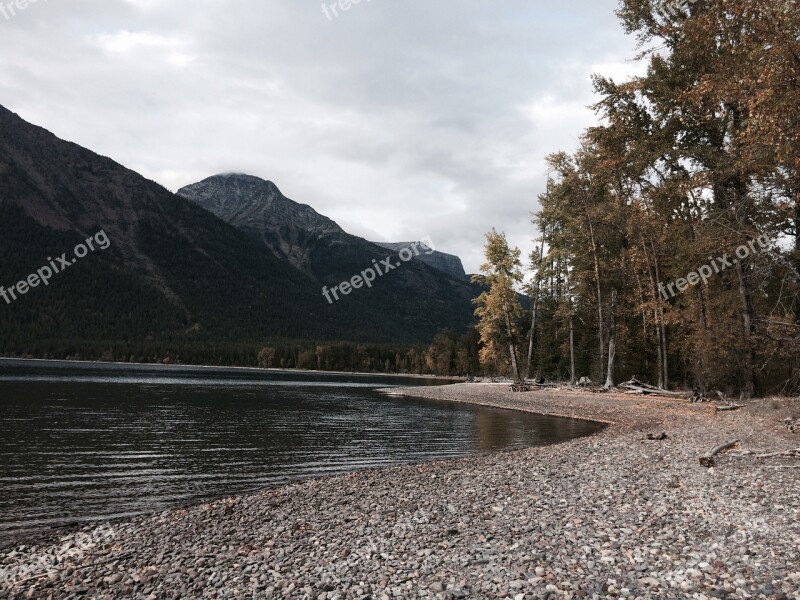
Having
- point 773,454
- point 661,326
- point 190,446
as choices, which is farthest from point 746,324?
point 190,446

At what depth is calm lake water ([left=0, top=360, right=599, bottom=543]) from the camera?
43.3 ft

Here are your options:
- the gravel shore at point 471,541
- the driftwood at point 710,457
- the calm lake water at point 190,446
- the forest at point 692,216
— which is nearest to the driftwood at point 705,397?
the forest at point 692,216

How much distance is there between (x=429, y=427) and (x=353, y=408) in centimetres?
1333

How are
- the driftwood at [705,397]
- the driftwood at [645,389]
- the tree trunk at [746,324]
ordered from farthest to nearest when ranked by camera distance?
the driftwood at [645,389] → the driftwood at [705,397] → the tree trunk at [746,324]

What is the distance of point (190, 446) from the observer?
2153 centimetres

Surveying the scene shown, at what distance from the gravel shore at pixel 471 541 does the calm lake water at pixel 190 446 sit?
2.34 metres

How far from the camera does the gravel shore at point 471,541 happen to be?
21.2ft

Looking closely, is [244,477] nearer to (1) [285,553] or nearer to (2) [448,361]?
(1) [285,553]

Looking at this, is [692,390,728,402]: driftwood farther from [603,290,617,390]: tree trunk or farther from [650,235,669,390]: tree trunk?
[603,290,617,390]: tree trunk

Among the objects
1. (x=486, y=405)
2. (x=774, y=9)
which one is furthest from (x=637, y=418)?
(x=774, y=9)

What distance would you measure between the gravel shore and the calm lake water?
7.69 ft

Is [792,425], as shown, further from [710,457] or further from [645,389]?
[645,389]

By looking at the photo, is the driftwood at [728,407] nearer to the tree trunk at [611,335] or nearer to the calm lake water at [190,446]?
the calm lake water at [190,446]

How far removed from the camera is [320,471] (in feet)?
54.9
